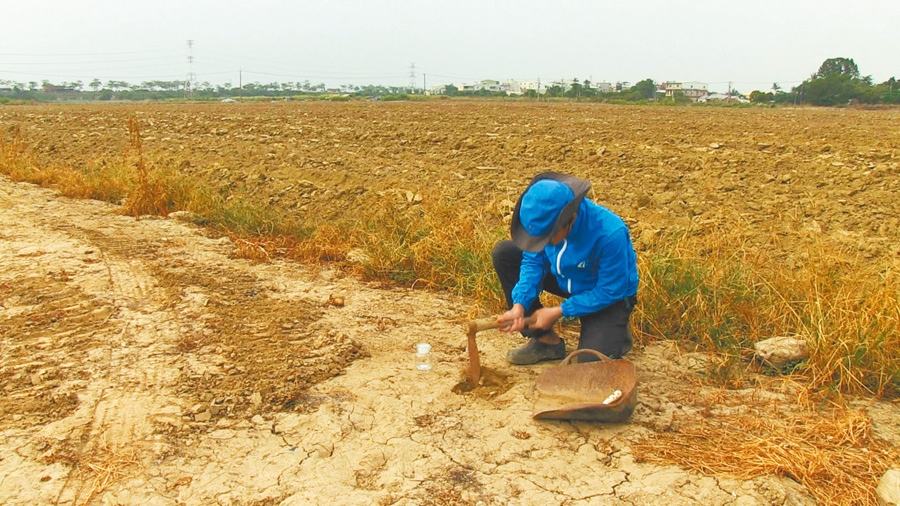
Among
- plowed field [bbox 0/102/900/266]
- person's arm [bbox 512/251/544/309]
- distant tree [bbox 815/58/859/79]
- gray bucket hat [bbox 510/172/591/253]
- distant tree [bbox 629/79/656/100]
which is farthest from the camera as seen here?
distant tree [bbox 815/58/859/79]

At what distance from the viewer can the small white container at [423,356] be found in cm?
333

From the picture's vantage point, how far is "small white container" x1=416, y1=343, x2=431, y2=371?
10.9 ft

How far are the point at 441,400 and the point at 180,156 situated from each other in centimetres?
763

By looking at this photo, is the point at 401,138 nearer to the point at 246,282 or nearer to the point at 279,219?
the point at 279,219

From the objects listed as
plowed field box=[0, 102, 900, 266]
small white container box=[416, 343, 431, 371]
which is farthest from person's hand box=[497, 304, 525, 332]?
plowed field box=[0, 102, 900, 266]

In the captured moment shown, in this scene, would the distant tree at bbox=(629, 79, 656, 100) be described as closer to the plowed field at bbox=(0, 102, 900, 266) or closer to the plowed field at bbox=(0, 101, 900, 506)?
the plowed field at bbox=(0, 102, 900, 266)

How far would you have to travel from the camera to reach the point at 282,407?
290cm

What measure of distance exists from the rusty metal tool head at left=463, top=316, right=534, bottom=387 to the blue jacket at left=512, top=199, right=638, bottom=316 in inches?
7.6

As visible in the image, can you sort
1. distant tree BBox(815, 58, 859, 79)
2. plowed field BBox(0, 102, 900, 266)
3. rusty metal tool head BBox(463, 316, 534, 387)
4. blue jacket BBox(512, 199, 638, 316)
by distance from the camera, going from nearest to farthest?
blue jacket BBox(512, 199, 638, 316)
rusty metal tool head BBox(463, 316, 534, 387)
plowed field BBox(0, 102, 900, 266)
distant tree BBox(815, 58, 859, 79)

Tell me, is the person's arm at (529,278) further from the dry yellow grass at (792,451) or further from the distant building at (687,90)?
the distant building at (687,90)

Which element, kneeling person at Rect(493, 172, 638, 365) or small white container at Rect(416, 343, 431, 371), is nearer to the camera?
kneeling person at Rect(493, 172, 638, 365)

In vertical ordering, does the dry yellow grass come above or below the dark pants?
below

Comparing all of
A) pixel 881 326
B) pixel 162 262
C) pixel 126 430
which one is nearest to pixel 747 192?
pixel 881 326

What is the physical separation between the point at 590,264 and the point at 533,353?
659mm
